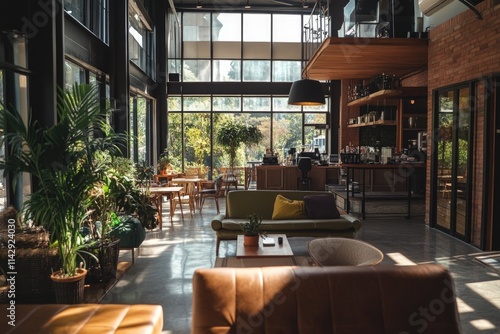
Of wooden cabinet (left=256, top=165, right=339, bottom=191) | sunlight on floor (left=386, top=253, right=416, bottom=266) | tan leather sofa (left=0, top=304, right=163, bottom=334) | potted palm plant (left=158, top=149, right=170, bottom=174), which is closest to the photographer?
tan leather sofa (left=0, top=304, right=163, bottom=334)

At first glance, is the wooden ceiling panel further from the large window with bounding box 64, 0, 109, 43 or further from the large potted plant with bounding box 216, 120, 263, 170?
the large window with bounding box 64, 0, 109, 43

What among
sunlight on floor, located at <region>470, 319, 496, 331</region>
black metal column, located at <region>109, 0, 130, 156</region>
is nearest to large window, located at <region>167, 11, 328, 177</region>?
black metal column, located at <region>109, 0, 130, 156</region>

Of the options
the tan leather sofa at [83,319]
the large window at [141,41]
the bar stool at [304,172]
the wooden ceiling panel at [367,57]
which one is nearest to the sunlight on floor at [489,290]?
the tan leather sofa at [83,319]

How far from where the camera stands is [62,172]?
12.9 feet

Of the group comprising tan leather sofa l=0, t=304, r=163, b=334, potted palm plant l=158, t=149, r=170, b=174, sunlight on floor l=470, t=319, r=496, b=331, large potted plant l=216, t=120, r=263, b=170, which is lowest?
sunlight on floor l=470, t=319, r=496, b=331

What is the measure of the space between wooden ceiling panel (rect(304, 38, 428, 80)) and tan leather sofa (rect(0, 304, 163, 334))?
21.2ft

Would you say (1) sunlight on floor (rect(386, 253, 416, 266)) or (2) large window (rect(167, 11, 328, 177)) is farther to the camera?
(2) large window (rect(167, 11, 328, 177))

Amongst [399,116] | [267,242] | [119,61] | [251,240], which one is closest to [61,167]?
[251,240]

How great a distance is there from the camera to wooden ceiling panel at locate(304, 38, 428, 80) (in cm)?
797

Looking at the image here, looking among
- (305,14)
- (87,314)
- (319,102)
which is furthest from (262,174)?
(87,314)

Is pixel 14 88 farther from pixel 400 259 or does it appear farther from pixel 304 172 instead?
pixel 304 172

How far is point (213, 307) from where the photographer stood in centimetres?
219

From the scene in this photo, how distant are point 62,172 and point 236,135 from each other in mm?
9319

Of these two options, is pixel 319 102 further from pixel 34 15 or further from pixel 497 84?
pixel 34 15
